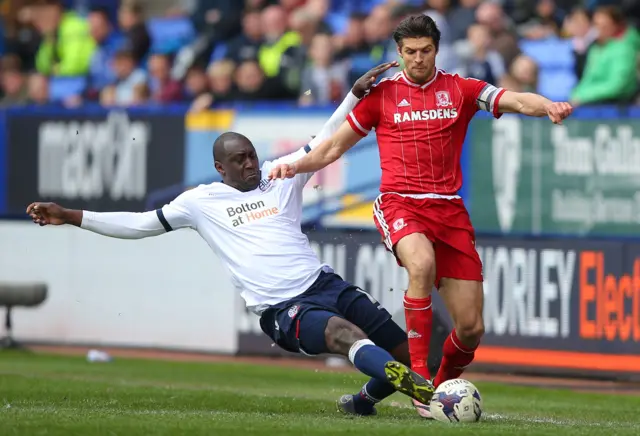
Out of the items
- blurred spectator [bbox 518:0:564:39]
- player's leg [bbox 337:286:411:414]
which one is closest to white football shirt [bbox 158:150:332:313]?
player's leg [bbox 337:286:411:414]

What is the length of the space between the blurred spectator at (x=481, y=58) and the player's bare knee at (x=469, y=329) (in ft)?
22.2

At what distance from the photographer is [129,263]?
1759cm

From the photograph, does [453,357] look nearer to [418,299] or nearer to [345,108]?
[418,299]

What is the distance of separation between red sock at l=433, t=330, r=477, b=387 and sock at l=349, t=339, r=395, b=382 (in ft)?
3.29

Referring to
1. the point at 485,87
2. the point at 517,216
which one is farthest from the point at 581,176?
the point at 485,87

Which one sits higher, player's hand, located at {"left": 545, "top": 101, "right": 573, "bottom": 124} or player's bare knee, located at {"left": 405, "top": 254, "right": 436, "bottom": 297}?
player's hand, located at {"left": 545, "top": 101, "right": 573, "bottom": 124}

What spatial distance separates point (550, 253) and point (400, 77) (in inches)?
224

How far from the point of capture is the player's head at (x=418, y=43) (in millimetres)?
9031

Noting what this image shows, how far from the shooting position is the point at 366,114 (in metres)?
9.45

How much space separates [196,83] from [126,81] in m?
1.69

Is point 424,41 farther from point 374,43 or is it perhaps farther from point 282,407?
point 374,43

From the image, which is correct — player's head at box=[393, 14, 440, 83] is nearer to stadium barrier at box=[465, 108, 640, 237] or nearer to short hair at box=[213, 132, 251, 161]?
short hair at box=[213, 132, 251, 161]

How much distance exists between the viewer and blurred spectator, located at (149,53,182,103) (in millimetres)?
18844

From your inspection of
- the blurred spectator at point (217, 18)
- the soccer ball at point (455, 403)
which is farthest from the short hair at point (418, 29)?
the blurred spectator at point (217, 18)
